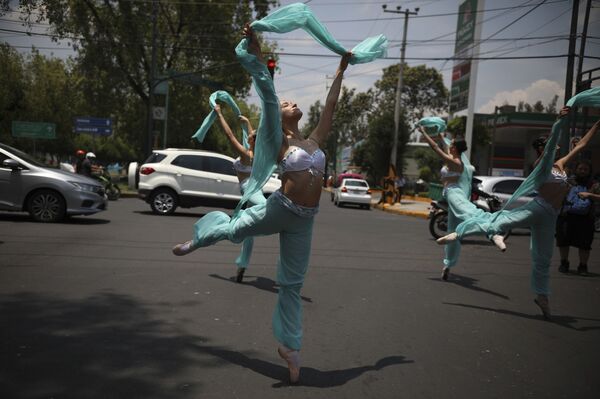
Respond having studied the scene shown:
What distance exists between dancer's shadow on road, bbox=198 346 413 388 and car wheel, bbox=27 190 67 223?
8407 millimetres

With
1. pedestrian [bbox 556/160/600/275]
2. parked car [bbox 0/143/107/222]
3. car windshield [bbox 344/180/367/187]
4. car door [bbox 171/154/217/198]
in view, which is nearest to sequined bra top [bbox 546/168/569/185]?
pedestrian [bbox 556/160/600/275]

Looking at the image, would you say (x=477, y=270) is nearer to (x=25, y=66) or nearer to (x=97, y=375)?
(x=97, y=375)

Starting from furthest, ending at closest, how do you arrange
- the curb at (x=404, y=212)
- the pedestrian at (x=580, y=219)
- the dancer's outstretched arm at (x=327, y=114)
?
1. the curb at (x=404, y=212)
2. the pedestrian at (x=580, y=219)
3. the dancer's outstretched arm at (x=327, y=114)

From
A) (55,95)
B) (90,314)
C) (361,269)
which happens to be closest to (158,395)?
(90,314)

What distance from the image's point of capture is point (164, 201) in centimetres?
1491

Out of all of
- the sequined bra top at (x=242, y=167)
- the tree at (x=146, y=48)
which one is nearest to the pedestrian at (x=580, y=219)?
the sequined bra top at (x=242, y=167)

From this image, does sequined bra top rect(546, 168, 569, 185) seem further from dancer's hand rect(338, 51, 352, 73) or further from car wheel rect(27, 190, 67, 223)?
car wheel rect(27, 190, 67, 223)

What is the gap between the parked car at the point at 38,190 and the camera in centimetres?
1085

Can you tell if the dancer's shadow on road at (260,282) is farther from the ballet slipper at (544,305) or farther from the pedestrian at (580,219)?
the pedestrian at (580,219)

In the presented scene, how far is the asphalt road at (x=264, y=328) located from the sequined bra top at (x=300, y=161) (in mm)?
1536

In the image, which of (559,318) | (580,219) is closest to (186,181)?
(580,219)

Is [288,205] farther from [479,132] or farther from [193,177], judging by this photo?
[479,132]

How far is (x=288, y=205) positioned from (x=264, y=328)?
167 cm

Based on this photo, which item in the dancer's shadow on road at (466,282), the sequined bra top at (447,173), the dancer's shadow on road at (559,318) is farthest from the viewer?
the sequined bra top at (447,173)
